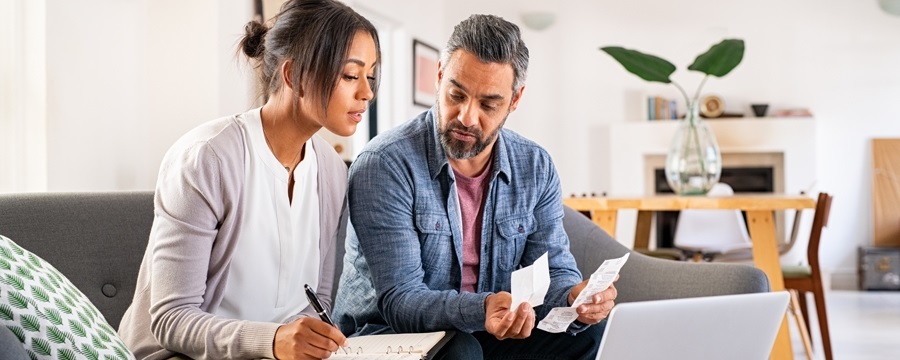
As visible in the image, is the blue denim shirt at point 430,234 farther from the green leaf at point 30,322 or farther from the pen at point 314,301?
the green leaf at point 30,322

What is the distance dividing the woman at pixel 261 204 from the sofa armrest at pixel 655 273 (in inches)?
31.3

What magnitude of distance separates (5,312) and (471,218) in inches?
38.3

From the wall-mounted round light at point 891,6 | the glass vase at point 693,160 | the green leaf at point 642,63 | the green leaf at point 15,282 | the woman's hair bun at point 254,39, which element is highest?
the wall-mounted round light at point 891,6

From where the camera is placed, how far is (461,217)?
2.02 m

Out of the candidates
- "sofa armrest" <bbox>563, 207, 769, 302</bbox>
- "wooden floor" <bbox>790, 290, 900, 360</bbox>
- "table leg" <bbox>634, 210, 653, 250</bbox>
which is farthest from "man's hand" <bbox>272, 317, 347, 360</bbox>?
"table leg" <bbox>634, 210, 653, 250</bbox>

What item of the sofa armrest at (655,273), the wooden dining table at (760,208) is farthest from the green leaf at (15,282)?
the wooden dining table at (760,208)

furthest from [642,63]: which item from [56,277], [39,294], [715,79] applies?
[715,79]

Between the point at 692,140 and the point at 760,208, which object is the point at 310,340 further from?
the point at 692,140

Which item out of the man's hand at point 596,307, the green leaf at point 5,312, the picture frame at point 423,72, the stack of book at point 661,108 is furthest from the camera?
the stack of book at point 661,108

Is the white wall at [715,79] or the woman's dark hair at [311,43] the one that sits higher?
the white wall at [715,79]

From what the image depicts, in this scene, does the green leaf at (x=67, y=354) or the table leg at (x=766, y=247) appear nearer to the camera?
the green leaf at (x=67, y=354)

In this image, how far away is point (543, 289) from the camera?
158 centimetres

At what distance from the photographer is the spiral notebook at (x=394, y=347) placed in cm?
141

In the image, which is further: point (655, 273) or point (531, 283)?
point (655, 273)
